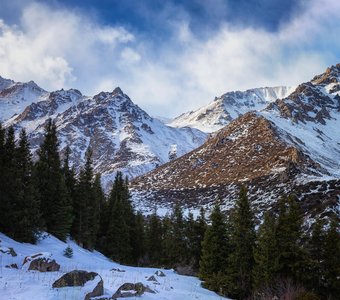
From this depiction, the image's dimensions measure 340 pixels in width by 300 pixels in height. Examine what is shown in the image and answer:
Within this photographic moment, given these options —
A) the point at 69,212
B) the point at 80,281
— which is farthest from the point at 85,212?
the point at 80,281

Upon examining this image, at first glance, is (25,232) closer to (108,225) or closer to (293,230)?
(293,230)

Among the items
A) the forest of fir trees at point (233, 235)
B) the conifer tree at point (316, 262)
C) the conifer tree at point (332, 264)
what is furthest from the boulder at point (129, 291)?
the conifer tree at point (332, 264)

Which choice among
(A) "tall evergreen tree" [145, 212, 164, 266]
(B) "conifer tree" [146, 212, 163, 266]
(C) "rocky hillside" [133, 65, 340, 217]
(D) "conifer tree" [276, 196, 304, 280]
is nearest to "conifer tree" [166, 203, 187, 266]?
(A) "tall evergreen tree" [145, 212, 164, 266]

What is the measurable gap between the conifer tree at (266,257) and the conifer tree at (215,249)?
3.75m

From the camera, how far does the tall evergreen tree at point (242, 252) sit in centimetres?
2894

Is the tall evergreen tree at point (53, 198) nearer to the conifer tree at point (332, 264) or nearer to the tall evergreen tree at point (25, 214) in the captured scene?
the tall evergreen tree at point (25, 214)

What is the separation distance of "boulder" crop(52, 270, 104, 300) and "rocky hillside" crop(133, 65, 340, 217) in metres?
56.6

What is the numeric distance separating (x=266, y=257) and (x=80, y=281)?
18091 millimetres

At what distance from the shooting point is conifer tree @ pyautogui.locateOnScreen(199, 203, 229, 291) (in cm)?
3127

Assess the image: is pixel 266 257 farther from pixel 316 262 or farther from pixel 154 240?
pixel 154 240

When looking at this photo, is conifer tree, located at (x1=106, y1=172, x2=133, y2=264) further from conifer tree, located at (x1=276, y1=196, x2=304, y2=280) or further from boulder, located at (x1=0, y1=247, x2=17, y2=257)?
boulder, located at (x1=0, y1=247, x2=17, y2=257)

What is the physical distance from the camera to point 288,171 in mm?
100188

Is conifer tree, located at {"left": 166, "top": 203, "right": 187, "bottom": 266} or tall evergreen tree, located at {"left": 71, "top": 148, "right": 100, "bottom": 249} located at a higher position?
tall evergreen tree, located at {"left": 71, "top": 148, "right": 100, "bottom": 249}

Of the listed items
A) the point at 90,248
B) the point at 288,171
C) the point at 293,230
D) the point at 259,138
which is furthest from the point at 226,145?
the point at 293,230
